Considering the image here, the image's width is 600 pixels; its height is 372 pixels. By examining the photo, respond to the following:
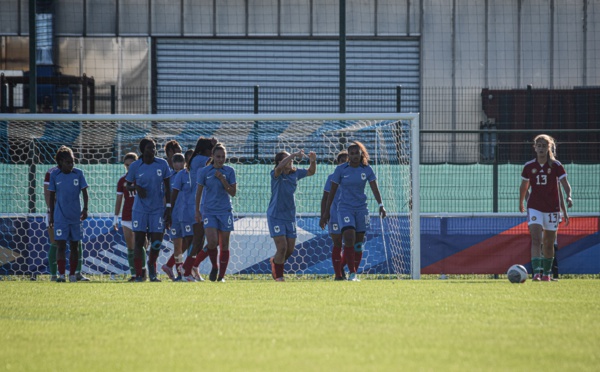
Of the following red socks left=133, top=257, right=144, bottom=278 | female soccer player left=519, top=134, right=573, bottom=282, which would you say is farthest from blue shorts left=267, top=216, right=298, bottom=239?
female soccer player left=519, top=134, right=573, bottom=282

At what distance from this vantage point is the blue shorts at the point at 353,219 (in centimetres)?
1225

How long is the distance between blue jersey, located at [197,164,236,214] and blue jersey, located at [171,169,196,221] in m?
0.74

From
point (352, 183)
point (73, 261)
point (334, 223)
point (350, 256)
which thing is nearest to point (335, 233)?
point (334, 223)

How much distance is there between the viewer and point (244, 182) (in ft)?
51.0

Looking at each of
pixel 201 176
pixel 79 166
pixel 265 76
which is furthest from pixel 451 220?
pixel 265 76

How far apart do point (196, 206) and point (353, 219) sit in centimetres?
215

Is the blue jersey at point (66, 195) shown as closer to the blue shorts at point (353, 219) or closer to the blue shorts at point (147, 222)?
the blue shorts at point (147, 222)

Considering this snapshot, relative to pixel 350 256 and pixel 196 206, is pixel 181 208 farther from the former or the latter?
pixel 350 256

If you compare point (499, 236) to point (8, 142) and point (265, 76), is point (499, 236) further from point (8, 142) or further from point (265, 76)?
point (265, 76)

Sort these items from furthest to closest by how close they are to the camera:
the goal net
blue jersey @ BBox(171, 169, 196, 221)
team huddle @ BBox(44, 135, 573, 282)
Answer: the goal net
blue jersey @ BBox(171, 169, 196, 221)
team huddle @ BBox(44, 135, 573, 282)

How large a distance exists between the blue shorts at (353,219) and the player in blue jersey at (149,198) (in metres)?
2.36

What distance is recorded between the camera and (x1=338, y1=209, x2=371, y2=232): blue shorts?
12.2 metres

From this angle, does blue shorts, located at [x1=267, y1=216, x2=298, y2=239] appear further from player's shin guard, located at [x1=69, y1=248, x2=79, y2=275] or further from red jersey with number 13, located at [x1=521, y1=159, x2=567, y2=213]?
red jersey with number 13, located at [x1=521, y1=159, x2=567, y2=213]

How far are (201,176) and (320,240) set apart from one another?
138 inches
